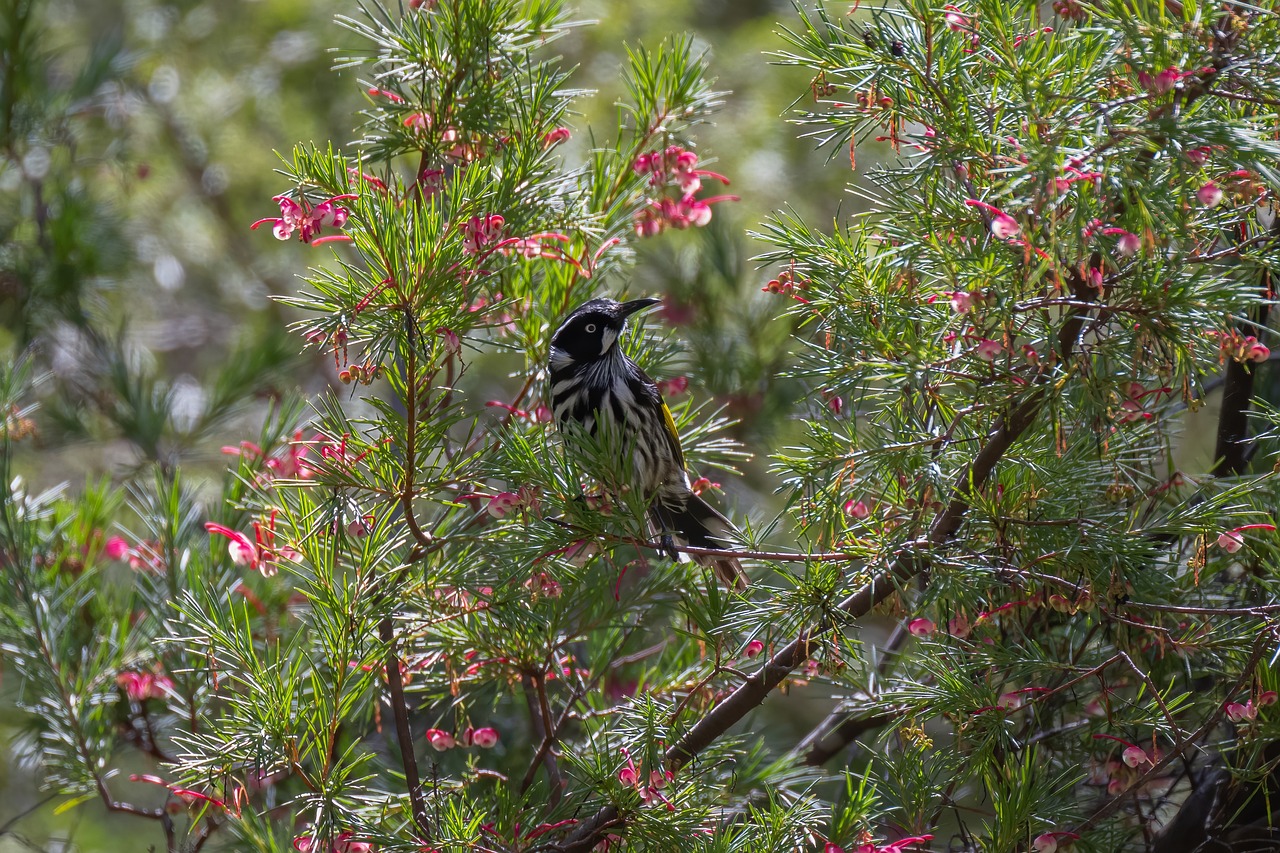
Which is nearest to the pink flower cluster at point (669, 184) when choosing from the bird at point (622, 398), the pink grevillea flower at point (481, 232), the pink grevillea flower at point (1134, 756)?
the bird at point (622, 398)

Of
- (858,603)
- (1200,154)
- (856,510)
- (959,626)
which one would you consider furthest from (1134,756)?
(1200,154)

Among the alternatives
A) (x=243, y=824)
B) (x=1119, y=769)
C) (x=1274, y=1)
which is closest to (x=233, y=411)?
(x=243, y=824)

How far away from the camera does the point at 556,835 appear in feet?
4.79

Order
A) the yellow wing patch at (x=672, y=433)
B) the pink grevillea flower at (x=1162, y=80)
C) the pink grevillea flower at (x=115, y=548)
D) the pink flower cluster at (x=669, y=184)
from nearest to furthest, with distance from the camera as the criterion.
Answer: the pink grevillea flower at (x=1162, y=80), the pink flower cluster at (x=669, y=184), the yellow wing patch at (x=672, y=433), the pink grevillea flower at (x=115, y=548)

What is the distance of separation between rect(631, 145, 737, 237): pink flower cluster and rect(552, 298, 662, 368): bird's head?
15 cm

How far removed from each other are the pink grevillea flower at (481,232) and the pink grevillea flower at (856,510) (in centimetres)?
62

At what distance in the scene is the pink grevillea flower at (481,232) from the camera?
4.58ft

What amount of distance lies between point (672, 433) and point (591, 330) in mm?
296

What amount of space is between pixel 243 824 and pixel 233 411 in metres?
1.73

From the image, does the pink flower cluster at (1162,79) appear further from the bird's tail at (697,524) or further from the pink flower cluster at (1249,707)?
the bird's tail at (697,524)

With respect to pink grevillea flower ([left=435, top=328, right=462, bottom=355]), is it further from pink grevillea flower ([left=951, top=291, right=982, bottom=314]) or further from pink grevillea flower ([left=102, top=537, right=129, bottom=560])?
pink grevillea flower ([left=102, top=537, right=129, bottom=560])

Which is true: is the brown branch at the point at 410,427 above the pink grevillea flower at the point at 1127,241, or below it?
below

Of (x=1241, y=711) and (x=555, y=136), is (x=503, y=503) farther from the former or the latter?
(x=1241, y=711)

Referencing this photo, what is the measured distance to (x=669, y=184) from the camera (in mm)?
1824
